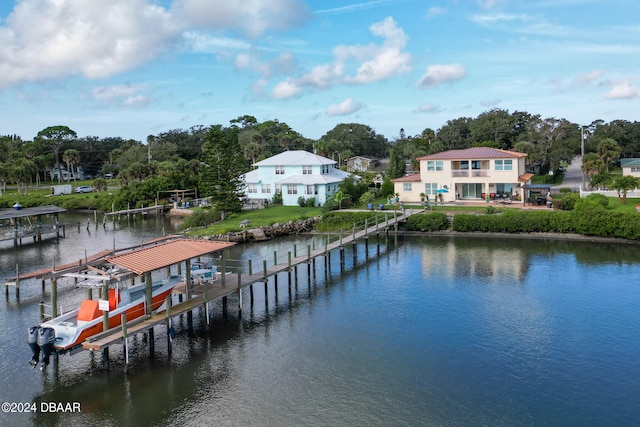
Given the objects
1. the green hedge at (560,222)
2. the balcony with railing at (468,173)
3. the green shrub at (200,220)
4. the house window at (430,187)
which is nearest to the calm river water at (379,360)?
the green hedge at (560,222)

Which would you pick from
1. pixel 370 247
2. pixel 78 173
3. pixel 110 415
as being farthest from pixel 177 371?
pixel 78 173

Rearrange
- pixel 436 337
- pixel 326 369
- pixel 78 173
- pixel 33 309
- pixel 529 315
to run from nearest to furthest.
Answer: pixel 326 369 < pixel 436 337 < pixel 529 315 < pixel 33 309 < pixel 78 173

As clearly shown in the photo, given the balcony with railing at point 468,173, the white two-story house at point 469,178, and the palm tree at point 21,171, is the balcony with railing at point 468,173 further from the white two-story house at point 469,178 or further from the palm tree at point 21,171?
the palm tree at point 21,171

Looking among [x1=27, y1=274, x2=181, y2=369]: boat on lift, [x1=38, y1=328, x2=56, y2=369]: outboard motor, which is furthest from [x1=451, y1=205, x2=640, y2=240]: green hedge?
[x1=38, y1=328, x2=56, y2=369]: outboard motor

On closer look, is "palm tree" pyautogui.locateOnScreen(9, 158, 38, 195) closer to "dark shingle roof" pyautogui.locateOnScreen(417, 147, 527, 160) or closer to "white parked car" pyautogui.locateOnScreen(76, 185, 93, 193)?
"white parked car" pyautogui.locateOnScreen(76, 185, 93, 193)

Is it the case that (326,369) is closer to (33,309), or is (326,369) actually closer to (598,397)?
(598,397)

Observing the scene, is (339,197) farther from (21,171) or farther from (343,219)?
(21,171)

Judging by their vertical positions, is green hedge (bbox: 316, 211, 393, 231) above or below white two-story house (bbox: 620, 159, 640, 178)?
below

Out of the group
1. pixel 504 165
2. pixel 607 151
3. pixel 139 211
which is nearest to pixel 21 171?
pixel 139 211
